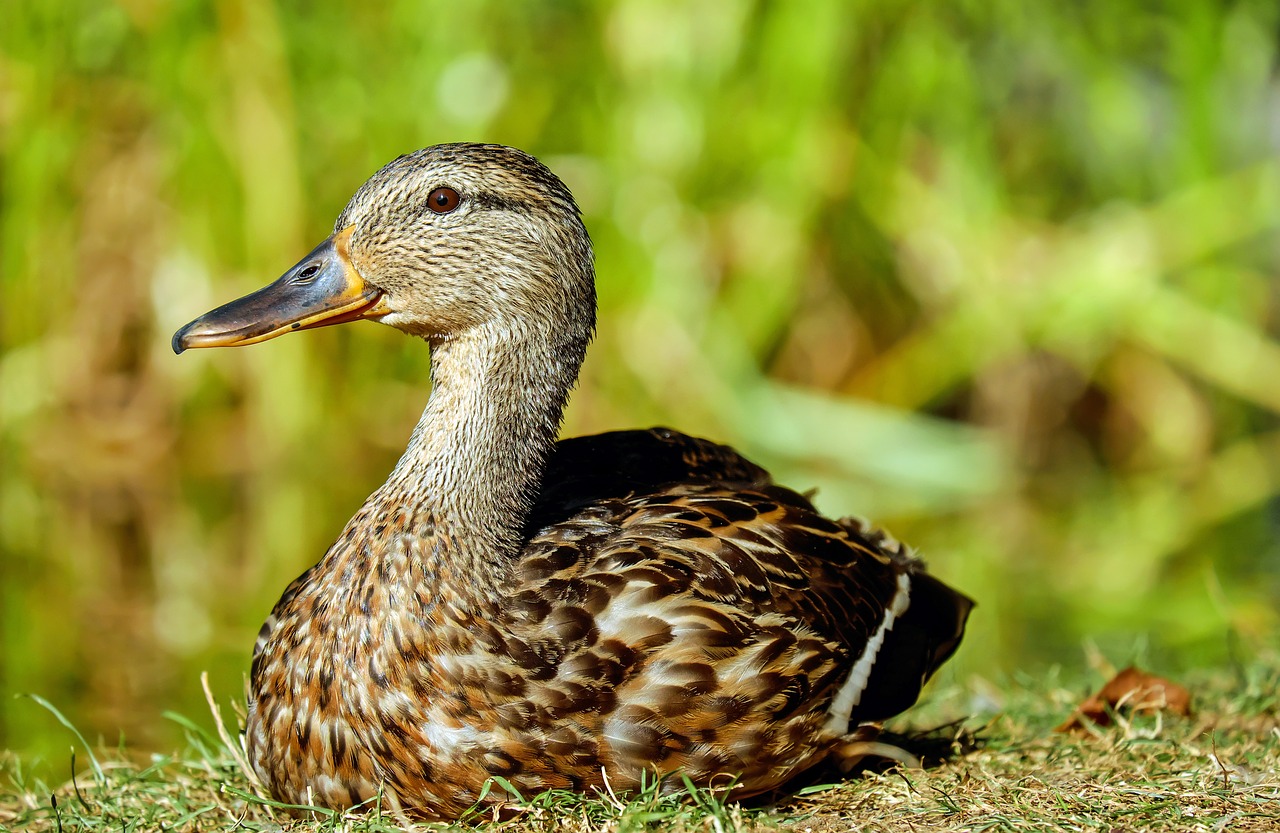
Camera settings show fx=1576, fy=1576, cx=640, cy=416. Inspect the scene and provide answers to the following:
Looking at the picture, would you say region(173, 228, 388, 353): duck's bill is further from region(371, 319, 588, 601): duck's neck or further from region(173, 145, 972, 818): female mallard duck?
region(371, 319, 588, 601): duck's neck

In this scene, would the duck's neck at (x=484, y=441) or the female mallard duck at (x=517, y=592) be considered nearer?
the female mallard duck at (x=517, y=592)

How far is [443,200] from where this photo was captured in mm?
3514

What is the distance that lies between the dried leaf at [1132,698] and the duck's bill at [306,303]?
2027 millimetres

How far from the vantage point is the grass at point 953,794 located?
3.08 m

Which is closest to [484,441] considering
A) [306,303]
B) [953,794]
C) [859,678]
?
[306,303]

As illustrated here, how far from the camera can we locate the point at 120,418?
8617 mm

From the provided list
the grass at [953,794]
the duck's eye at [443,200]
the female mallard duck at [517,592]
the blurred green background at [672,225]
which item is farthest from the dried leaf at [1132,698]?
the blurred green background at [672,225]

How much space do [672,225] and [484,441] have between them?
5.05 meters

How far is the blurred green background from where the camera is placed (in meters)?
8.31

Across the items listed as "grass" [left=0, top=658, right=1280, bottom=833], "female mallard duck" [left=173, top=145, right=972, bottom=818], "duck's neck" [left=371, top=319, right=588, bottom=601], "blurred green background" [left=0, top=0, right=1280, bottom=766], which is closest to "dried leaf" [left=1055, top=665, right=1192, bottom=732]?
"grass" [left=0, top=658, right=1280, bottom=833]

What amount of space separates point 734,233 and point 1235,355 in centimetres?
285

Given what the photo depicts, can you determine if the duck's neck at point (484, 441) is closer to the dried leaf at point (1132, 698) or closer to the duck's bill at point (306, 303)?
the duck's bill at point (306, 303)

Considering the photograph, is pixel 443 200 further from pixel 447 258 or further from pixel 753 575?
pixel 753 575

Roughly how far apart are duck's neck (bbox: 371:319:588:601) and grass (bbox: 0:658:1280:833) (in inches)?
23.4
